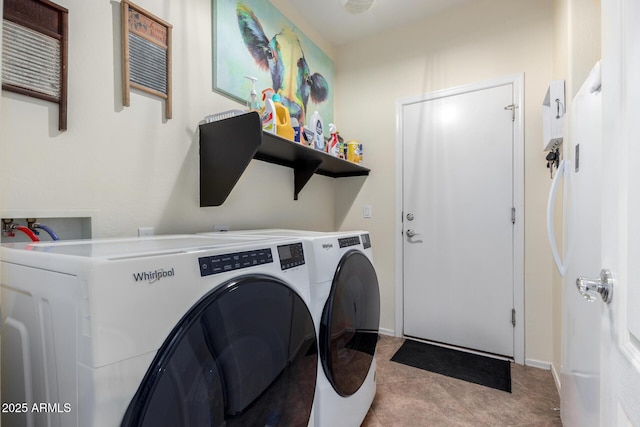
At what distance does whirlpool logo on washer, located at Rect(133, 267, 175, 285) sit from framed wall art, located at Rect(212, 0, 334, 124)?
4.56ft

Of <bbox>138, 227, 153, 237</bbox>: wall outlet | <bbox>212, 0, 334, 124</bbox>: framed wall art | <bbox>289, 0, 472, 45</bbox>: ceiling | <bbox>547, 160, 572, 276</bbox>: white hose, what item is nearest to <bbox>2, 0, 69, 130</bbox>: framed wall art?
<bbox>138, 227, 153, 237</bbox>: wall outlet

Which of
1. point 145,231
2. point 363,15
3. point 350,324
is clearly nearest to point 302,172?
point 145,231

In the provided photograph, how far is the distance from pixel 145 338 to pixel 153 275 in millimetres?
121

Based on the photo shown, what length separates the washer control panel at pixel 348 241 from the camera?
131cm

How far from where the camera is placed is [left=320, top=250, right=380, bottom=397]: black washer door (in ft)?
3.72

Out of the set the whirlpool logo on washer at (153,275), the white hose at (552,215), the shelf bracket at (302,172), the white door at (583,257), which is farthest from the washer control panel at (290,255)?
the shelf bracket at (302,172)

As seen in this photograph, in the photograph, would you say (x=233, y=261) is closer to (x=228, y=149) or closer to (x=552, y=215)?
(x=228, y=149)

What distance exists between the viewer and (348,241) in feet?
4.48

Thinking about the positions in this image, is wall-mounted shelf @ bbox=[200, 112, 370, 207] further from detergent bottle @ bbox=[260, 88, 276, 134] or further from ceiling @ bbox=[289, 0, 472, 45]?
ceiling @ bbox=[289, 0, 472, 45]

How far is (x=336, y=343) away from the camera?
1173mm

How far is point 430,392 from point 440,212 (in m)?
1.36

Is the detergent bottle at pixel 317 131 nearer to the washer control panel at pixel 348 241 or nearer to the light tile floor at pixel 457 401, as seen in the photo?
the washer control panel at pixel 348 241

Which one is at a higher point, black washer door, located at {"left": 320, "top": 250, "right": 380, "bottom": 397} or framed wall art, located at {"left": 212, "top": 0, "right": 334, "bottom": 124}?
framed wall art, located at {"left": 212, "top": 0, "right": 334, "bottom": 124}

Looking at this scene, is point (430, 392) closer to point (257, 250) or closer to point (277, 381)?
point (277, 381)
